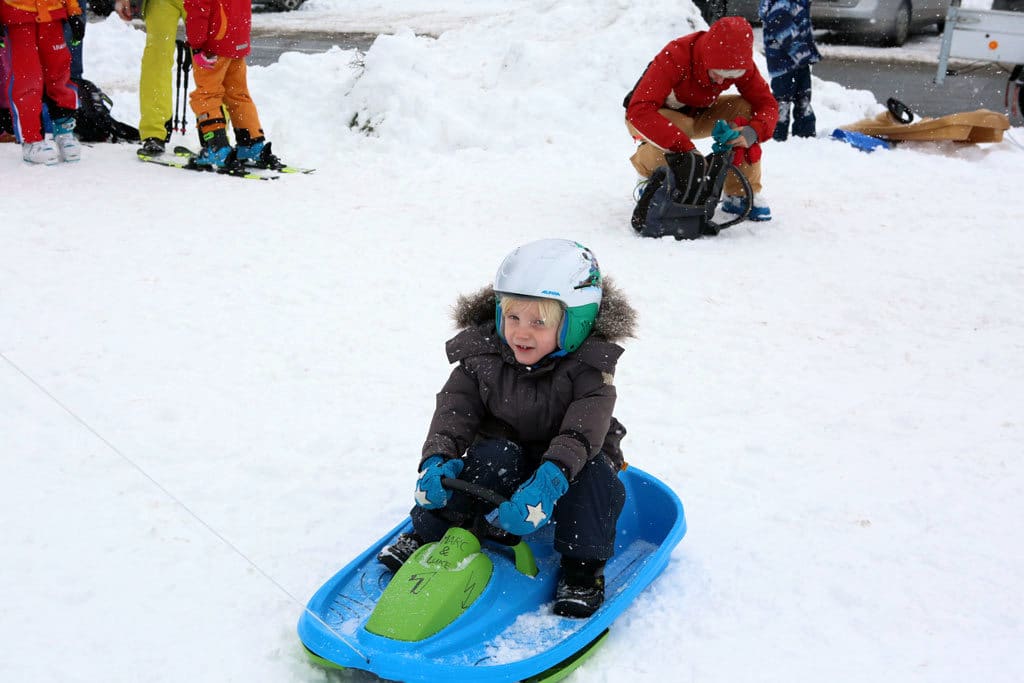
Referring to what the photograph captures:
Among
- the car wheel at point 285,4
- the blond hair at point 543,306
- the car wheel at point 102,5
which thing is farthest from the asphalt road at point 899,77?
the blond hair at point 543,306

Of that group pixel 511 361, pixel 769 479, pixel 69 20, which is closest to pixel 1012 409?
pixel 769 479

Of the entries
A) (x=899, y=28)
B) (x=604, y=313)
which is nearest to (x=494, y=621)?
(x=604, y=313)

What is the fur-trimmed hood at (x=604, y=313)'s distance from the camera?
258 cm

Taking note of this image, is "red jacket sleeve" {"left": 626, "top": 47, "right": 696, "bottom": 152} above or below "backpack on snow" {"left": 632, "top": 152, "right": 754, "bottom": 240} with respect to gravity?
above

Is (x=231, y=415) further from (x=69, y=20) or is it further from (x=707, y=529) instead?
(x=69, y=20)

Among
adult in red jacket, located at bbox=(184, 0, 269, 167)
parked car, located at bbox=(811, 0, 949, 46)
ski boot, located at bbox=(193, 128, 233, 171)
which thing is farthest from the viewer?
parked car, located at bbox=(811, 0, 949, 46)

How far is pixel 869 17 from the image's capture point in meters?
13.5

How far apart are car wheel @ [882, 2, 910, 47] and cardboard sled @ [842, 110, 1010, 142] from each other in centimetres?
696

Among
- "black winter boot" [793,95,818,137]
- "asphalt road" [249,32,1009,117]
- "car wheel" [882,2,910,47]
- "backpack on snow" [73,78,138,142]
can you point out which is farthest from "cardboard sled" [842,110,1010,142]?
"car wheel" [882,2,910,47]

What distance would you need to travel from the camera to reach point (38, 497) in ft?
9.18

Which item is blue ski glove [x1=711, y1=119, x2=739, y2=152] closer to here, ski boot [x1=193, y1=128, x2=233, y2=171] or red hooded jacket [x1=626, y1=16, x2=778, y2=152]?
red hooded jacket [x1=626, y1=16, x2=778, y2=152]

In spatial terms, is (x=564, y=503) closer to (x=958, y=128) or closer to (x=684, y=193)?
(x=684, y=193)

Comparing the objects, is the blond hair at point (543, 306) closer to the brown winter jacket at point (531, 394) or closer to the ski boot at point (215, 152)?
the brown winter jacket at point (531, 394)

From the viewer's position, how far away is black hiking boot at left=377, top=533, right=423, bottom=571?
2455 millimetres
